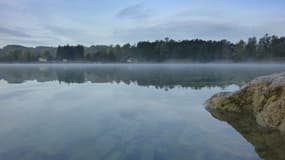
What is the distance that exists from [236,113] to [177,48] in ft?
280

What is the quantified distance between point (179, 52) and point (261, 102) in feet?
284

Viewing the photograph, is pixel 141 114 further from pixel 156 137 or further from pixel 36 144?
pixel 36 144

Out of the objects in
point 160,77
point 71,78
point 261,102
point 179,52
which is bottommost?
point 71,78

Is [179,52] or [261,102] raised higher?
[179,52]

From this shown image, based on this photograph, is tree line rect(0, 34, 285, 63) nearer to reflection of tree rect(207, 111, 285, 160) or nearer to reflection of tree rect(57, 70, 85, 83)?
reflection of tree rect(57, 70, 85, 83)

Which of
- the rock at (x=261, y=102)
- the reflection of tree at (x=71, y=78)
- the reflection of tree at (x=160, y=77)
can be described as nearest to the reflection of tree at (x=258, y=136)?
the rock at (x=261, y=102)

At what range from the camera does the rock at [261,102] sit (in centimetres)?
756

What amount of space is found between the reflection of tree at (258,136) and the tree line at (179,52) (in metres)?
76.4

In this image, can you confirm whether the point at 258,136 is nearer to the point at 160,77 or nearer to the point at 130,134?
the point at 130,134

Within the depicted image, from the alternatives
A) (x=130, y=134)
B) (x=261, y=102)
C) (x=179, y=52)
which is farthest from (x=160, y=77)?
(x=179, y=52)

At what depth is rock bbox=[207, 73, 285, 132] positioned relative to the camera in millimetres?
7559

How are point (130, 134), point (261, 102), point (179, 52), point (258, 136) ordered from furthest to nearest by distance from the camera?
point (179, 52)
point (261, 102)
point (130, 134)
point (258, 136)

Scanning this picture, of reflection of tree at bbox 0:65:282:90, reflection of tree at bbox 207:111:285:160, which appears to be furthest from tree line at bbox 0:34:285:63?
reflection of tree at bbox 207:111:285:160

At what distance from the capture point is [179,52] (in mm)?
94188
